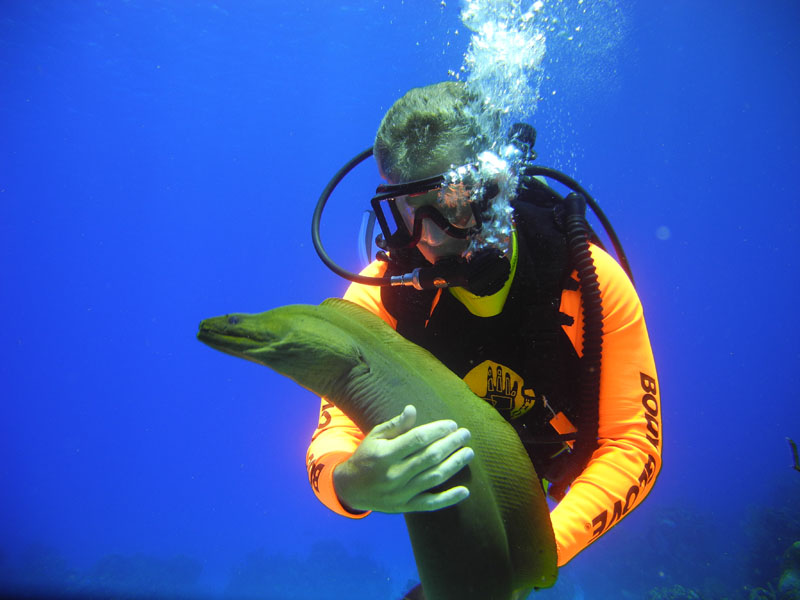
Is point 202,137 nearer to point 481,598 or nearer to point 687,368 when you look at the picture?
point 481,598

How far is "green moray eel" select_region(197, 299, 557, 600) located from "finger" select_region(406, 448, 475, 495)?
13 centimetres

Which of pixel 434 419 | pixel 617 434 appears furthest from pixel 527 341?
pixel 434 419

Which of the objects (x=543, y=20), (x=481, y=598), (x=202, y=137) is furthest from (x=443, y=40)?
(x=481, y=598)

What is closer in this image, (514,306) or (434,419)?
(434,419)

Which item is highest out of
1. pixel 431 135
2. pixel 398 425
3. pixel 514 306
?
pixel 431 135

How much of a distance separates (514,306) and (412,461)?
1471 millimetres

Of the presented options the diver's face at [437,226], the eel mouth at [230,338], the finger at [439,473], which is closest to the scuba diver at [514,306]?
the diver's face at [437,226]

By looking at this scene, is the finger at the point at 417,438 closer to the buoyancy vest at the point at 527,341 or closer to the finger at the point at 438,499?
the finger at the point at 438,499

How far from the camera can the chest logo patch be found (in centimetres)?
255

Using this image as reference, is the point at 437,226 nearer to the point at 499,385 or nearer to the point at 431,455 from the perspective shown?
the point at 499,385

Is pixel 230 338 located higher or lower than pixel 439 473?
higher

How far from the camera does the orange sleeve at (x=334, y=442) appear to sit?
Answer: 1.98 metres

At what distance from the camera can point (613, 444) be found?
2021mm

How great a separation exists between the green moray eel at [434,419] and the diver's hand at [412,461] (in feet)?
0.34
